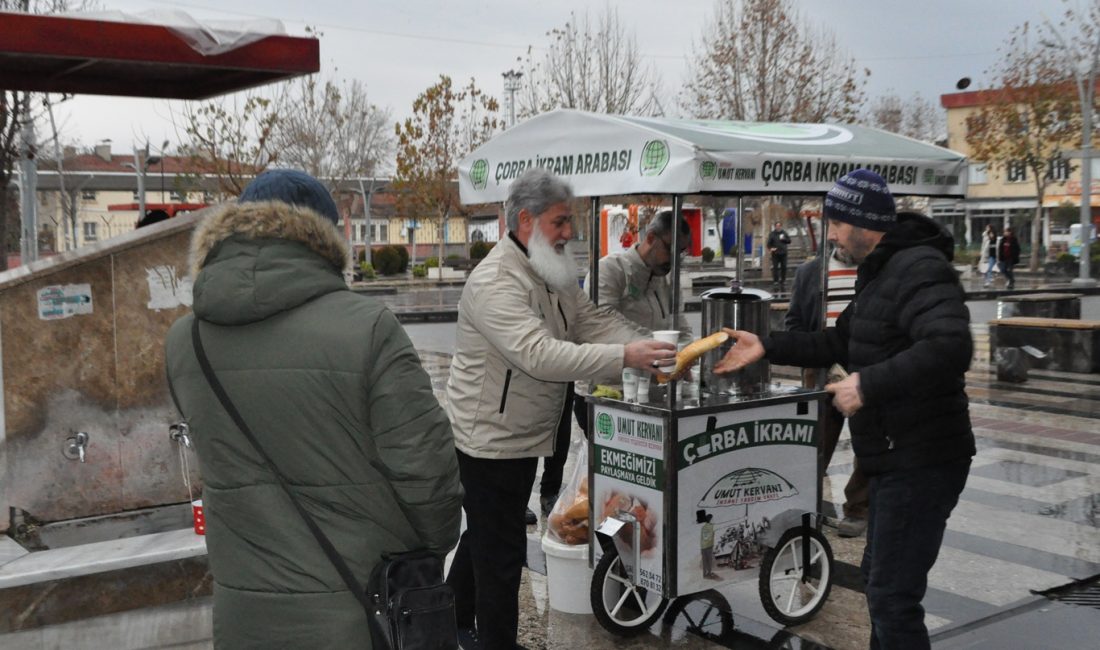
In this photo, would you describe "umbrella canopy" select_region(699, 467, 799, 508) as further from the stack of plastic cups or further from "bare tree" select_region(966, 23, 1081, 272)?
"bare tree" select_region(966, 23, 1081, 272)

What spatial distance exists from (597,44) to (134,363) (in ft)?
102

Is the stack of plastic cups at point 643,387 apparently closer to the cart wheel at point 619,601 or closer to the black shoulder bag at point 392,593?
the cart wheel at point 619,601

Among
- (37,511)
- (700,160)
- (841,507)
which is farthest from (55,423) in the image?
(841,507)

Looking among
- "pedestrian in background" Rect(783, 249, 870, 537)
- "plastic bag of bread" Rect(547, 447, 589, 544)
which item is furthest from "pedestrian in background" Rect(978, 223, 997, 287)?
"plastic bag of bread" Rect(547, 447, 589, 544)

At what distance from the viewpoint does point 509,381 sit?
12.8 feet

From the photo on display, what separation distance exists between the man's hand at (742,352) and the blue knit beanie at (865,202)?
65 centimetres

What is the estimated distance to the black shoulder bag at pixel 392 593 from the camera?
2275mm

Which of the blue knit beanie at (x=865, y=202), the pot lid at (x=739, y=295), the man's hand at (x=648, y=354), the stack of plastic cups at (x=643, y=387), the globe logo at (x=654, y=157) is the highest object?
the globe logo at (x=654, y=157)

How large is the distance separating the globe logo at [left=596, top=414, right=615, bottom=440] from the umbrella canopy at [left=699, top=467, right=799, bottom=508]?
1.72ft

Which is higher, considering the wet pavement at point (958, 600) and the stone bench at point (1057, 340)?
the stone bench at point (1057, 340)

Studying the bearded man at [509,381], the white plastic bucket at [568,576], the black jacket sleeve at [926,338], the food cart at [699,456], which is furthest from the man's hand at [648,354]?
the white plastic bucket at [568,576]

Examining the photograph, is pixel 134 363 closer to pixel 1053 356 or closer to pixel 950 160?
pixel 950 160

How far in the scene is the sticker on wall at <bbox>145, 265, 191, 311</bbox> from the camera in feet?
15.1

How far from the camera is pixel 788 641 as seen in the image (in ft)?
15.1
